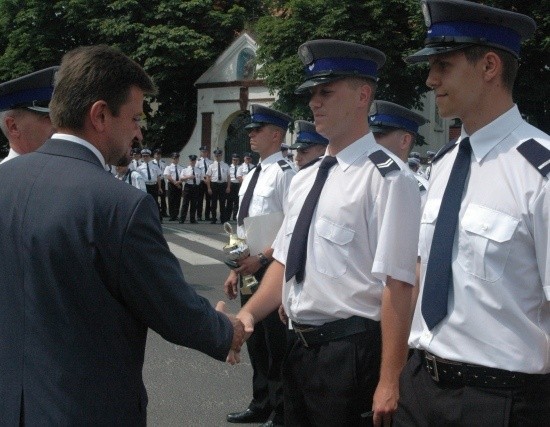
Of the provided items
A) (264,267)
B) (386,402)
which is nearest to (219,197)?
(264,267)

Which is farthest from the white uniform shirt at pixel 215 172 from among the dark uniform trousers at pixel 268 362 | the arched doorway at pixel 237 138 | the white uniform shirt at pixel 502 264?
the white uniform shirt at pixel 502 264

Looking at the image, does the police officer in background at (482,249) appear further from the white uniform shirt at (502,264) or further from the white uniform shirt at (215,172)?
the white uniform shirt at (215,172)

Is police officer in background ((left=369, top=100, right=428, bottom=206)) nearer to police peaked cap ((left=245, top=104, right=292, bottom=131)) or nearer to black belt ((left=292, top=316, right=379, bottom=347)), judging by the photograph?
police peaked cap ((left=245, top=104, right=292, bottom=131))

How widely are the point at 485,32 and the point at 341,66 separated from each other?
1.05 m

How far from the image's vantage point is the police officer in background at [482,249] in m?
2.70

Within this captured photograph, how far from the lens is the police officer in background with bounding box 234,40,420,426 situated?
11.1ft

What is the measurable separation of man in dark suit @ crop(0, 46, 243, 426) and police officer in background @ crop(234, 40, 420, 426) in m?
1.07

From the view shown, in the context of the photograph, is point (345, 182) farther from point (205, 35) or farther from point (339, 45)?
point (205, 35)

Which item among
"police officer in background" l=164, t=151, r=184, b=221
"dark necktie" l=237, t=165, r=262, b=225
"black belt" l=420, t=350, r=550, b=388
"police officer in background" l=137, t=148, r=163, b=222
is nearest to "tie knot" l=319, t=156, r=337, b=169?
"black belt" l=420, t=350, r=550, b=388

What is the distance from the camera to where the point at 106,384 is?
8.11 ft

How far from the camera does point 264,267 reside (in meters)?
6.01

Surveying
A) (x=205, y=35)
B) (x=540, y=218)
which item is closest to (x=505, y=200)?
(x=540, y=218)

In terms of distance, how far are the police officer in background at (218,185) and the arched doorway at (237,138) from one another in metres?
7.90

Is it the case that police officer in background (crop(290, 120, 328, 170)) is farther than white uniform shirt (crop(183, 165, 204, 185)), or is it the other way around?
white uniform shirt (crop(183, 165, 204, 185))
